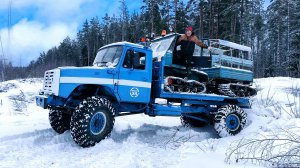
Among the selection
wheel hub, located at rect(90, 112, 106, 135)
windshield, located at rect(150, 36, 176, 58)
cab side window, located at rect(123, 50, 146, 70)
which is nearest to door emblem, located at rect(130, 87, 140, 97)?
cab side window, located at rect(123, 50, 146, 70)

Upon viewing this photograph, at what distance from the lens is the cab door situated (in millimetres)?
8304

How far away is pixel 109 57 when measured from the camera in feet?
28.4

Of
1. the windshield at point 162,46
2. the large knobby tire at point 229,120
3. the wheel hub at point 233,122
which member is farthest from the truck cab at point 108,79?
the wheel hub at point 233,122

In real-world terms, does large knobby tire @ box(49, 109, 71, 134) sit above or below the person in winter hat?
below

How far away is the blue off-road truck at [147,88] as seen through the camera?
738 centimetres

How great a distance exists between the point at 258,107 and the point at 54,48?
3357 inches

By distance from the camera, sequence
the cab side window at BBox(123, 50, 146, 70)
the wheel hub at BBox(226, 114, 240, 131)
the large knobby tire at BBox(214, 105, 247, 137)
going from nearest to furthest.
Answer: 1. the cab side window at BBox(123, 50, 146, 70)
2. the large knobby tire at BBox(214, 105, 247, 137)
3. the wheel hub at BBox(226, 114, 240, 131)

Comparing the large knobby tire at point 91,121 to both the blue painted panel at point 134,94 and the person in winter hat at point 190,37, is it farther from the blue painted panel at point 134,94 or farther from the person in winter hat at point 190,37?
the person in winter hat at point 190,37

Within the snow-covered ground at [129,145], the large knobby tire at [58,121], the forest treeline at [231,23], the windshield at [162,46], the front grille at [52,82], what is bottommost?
the snow-covered ground at [129,145]

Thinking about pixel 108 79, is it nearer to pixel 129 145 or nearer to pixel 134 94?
pixel 134 94

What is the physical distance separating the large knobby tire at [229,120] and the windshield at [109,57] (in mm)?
3811

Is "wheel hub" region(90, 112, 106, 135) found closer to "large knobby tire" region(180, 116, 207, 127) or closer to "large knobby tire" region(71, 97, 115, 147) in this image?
"large knobby tire" region(71, 97, 115, 147)

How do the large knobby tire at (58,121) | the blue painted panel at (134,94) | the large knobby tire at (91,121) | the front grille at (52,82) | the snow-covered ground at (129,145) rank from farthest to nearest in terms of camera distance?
the large knobby tire at (58,121) → the blue painted panel at (134,94) → the front grille at (52,82) → the large knobby tire at (91,121) → the snow-covered ground at (129,145)

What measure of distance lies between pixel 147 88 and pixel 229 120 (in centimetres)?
312
